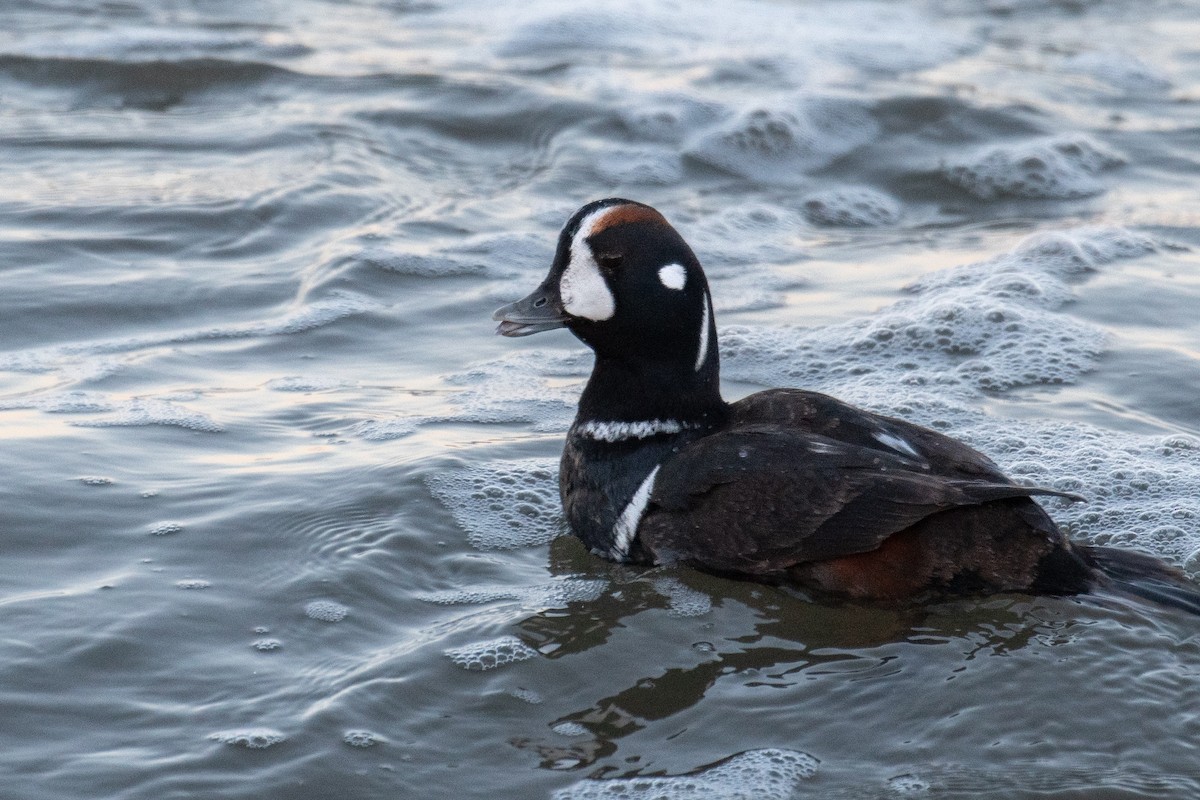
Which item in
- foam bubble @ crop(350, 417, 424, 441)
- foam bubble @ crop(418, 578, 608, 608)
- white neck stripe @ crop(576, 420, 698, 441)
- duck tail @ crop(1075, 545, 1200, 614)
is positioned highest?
white neck stripe @ crop(576, 420, 698, 441)

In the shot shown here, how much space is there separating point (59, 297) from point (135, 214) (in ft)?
3.78

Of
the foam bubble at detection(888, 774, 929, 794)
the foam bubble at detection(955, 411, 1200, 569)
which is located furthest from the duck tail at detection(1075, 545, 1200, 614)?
the foam bubble at detection(888, 774, 929, 794)

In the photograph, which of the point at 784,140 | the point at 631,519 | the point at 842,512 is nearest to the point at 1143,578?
the point at 842,512

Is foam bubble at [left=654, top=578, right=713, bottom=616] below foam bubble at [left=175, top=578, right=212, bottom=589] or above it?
below

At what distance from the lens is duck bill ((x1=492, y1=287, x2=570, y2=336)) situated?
4.86 meters

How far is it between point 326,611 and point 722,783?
135 cm

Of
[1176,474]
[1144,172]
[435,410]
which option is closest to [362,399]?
[435,410]

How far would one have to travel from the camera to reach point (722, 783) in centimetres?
357

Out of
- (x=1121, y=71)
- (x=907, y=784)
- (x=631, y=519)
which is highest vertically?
(x=1121, y=71)

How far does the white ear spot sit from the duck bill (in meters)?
0.33

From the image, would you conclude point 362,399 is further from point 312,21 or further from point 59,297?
point 312,21

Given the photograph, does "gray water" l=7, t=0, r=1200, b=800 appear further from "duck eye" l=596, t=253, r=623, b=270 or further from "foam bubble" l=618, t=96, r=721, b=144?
"duck eye" l=596, t=253, r=623, b=270

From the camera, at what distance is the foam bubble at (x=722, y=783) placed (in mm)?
3518

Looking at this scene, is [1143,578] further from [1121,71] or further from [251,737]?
[1121,71]
